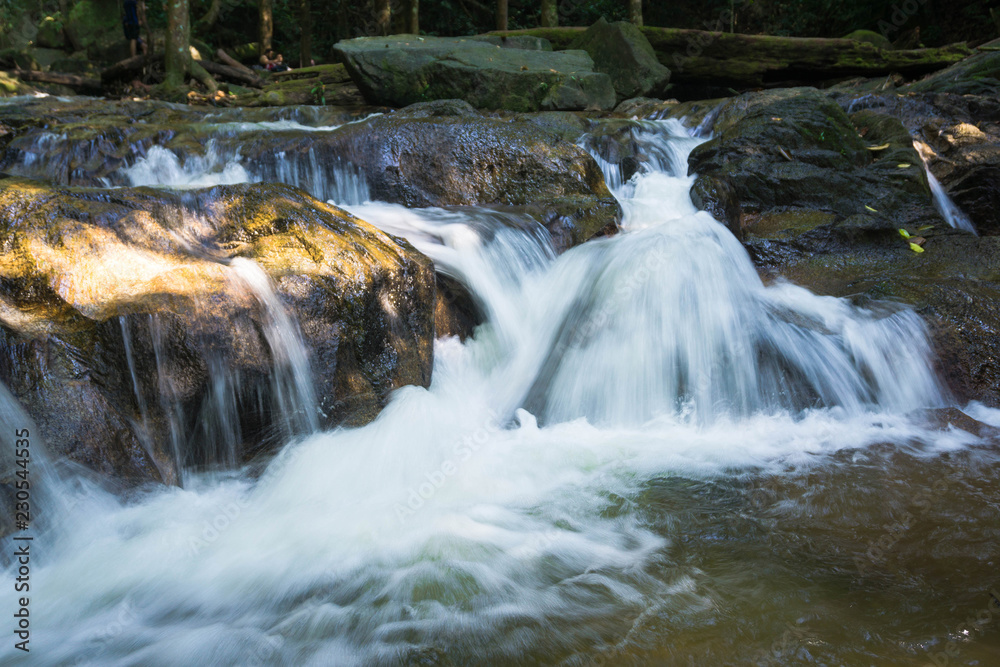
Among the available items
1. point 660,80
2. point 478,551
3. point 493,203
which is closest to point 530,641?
point 478,551

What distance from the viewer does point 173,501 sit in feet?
10.4

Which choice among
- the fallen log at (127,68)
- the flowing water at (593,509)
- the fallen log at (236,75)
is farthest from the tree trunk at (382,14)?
the flowing water at (593,509)

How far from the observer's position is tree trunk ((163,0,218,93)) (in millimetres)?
12086

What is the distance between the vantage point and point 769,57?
13.0 m

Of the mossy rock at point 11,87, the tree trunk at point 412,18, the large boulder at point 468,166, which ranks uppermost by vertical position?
the tree trunk at point 412,18

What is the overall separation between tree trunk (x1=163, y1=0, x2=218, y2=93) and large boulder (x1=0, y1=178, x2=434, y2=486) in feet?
33.2

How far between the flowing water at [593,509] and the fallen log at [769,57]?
9796 mm

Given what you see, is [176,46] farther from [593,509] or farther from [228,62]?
[593,509]

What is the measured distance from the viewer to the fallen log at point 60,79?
13.7m

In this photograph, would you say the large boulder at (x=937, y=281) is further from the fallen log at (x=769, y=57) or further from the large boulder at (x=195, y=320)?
the fallen log at (x=769, y=57)

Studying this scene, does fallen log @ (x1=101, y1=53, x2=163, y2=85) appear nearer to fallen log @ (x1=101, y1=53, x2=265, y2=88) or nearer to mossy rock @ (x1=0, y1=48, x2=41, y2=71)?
fallen log @ (x1=101, y1=53, x2=265, y2=88)

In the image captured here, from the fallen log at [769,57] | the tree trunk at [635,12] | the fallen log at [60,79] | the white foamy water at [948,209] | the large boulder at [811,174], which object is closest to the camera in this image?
the large boulder at [811,174]

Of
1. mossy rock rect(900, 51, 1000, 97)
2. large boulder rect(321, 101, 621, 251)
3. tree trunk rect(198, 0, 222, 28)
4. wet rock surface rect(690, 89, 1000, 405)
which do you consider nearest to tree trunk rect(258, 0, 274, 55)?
tree trunk rect(198, 0, 222, 28)

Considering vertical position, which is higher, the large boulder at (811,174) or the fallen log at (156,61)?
the fallen log at (156,61)
